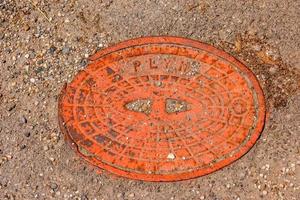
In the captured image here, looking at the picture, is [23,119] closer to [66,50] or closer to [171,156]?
[66,50]

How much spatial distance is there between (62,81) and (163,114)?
0.74 metres

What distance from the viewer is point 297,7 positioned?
4422 millimetres

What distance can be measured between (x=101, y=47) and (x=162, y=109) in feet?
2.36

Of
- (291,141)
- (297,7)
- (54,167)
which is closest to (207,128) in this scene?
(291,141)

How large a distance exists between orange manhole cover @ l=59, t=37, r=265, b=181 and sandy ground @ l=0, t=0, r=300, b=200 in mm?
79

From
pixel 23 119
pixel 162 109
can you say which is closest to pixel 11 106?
pixel 23 119

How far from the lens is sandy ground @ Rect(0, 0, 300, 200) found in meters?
3.43

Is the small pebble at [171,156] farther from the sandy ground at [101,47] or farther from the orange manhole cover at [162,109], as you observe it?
the sandy ground at [101,47]

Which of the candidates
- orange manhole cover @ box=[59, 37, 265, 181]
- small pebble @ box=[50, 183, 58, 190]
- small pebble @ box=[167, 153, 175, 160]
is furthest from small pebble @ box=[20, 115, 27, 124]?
small pebble @ box=[167, 153, 175, 160]

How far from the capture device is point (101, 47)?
4.21m

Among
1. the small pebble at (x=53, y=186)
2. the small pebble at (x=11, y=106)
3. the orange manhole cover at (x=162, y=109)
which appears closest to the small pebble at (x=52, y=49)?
the orange manhole cover at (x=162, y=109)

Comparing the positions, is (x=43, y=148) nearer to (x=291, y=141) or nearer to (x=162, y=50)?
(x=162, y=50)

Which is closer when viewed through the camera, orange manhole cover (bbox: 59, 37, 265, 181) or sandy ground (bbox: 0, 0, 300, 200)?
sandy ground (bbox: 0, 0, 300, 200)

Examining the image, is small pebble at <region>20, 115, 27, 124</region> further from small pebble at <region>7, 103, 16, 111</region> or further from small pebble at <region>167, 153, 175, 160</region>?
small pebble at <region>167, 153, 175, 160</region>
